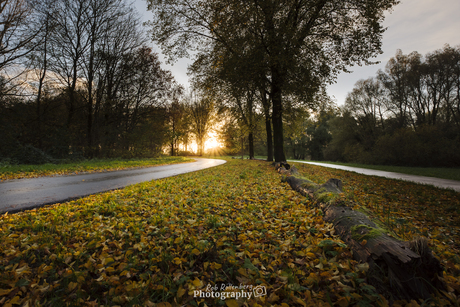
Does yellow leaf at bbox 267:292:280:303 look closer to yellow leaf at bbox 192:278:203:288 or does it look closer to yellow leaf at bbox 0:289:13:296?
yellow leaf at bbox 192:278:203:288

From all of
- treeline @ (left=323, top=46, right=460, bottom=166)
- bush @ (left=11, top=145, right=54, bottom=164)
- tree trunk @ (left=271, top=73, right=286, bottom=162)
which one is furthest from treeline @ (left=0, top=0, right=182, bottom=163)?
Result: treeline @ (left=323, top=46, right=460, bottom=166)

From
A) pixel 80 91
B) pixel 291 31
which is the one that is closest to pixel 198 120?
pixel 80 91

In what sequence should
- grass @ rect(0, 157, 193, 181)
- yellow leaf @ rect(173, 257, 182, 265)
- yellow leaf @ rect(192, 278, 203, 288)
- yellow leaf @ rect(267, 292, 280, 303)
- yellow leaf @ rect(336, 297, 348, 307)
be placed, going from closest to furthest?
yellow leaf @ rect(336, 297, 348, 307) < yellow leaf @ rect(267, 292, 280, 303) < yellow leaf @ rect(192, 278, 203, 288) < yellow leaf @ rect(173, 257, 182, 265) < grass @ rect(0, 157, 193, 181)

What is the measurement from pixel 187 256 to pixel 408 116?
36618 mm

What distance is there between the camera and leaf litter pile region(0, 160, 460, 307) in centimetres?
195

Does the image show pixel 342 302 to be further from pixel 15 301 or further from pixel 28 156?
pixel 28 156

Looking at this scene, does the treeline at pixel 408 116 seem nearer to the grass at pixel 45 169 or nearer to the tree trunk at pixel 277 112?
the tree trunk at pixel 277 112

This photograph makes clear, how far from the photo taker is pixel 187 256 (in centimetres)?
268

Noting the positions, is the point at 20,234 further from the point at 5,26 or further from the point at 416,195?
the point at 5,26

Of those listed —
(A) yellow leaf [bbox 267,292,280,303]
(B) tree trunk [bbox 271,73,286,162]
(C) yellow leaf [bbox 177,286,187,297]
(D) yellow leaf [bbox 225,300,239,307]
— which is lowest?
(A) yellow leaf [bbox 267,292,280,303]

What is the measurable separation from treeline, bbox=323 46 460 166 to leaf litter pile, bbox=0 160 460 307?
18.2 m

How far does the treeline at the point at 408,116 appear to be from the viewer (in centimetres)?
1806

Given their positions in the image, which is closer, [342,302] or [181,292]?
[342,302]

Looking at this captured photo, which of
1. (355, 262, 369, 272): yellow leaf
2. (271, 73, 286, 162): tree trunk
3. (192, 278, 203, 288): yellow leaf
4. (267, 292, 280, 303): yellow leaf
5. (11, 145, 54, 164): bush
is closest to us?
(267, 292, 280, 303): yellow leaf
